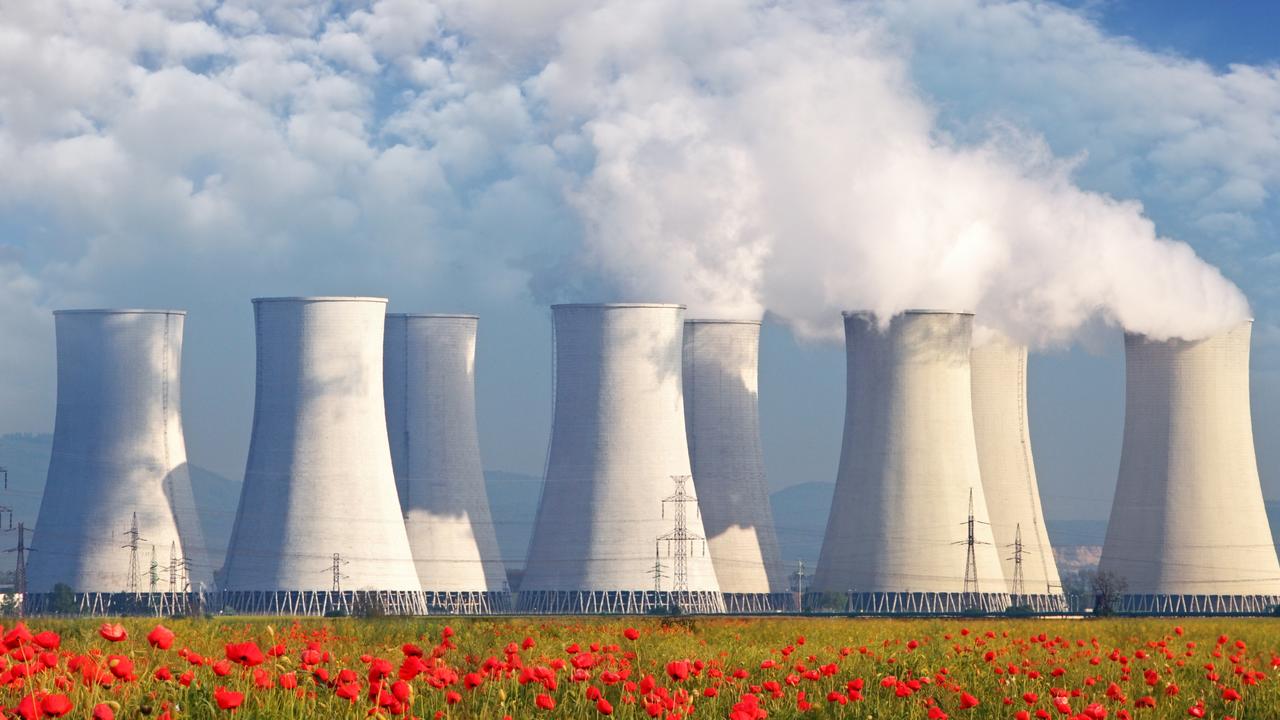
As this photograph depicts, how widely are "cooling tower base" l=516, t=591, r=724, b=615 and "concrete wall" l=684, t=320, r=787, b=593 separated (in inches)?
186

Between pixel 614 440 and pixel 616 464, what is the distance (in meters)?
0.57

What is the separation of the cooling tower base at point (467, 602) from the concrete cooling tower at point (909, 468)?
10.1m

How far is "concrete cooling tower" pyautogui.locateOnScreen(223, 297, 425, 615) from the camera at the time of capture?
43.0 m

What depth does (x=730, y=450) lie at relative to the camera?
173 ft

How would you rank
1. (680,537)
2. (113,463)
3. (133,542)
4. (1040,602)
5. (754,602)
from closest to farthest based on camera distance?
1. (113,463)
2. (133,542)
3. (680,537)
4. (1040,602)
5. (754,602)

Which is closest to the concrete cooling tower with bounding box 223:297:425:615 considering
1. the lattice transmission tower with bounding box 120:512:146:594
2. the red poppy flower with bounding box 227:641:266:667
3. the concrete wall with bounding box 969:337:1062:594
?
the lattice transmission tower with bounding box 120:512:146:594

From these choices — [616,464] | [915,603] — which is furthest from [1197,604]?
[616,464]

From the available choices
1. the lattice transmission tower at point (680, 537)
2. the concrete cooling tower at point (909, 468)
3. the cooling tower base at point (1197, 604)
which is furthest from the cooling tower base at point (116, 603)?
the cooling tower base at point (1197, 604)

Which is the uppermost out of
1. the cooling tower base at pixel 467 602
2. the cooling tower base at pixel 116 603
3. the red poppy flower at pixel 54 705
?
the cooling tower base at pixel 467 602

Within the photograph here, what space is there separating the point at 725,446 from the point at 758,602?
457 cm

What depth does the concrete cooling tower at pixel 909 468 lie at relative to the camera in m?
44.7

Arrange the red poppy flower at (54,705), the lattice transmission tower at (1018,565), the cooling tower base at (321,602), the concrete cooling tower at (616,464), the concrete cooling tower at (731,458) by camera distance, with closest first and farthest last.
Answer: the red poppy flower at (54,705)
the cooling tower base at (321,602)
the concrete cooling tower at (616,464)
the lattice transmission tower at (1018,565)
the concrete cooling tower at (731,458)

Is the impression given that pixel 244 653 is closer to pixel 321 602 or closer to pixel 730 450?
pixel 321 602

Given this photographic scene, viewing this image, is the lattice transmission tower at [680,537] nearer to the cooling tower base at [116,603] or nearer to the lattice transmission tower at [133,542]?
the cooling tower base at [116,603]
